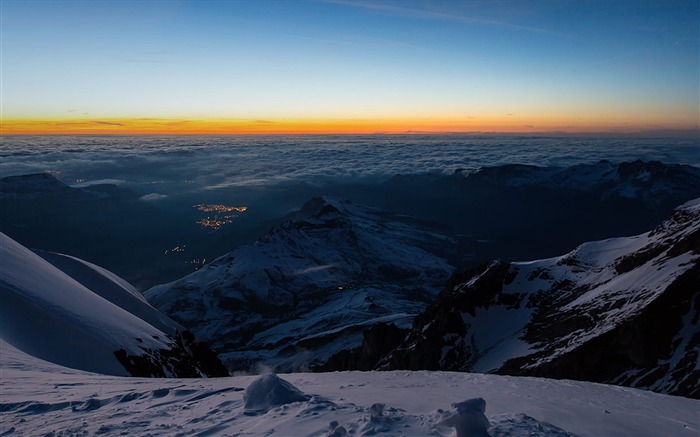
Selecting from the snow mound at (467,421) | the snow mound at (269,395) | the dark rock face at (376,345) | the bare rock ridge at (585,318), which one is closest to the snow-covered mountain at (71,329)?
the snow mound at (269,395)

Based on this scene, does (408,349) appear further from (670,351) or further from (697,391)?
(697,391)

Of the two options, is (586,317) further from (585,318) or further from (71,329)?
(71,329)

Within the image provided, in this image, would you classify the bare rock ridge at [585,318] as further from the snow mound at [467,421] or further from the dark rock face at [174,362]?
the snow mound at [467,421]

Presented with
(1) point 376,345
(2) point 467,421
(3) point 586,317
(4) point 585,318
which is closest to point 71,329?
(2) point 467,421

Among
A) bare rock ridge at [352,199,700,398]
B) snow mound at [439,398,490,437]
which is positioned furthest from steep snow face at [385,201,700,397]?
snow mound at [439,398,490,437]

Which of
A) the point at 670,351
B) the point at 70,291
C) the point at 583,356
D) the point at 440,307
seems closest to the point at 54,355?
the point at 70,291

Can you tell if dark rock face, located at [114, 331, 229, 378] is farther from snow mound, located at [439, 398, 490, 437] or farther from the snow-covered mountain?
snow mound, located at [439, 398, 490, 437]

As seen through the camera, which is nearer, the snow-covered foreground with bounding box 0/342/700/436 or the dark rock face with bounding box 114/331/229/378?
the snow-covered foreground with bounding box 0/342/700/436
